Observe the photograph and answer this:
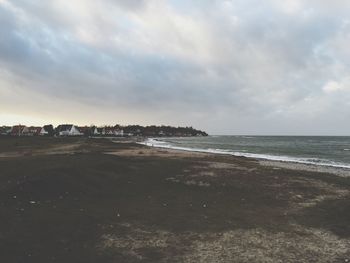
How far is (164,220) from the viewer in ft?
49.9

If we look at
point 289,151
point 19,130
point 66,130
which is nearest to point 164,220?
point 289,151

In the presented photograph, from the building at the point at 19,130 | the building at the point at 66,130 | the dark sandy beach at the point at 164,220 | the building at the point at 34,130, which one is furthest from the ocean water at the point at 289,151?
the building at the point at 34,130

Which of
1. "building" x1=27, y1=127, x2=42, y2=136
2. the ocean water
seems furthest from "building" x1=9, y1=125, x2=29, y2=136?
the ocean water

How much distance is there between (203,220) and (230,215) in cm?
155

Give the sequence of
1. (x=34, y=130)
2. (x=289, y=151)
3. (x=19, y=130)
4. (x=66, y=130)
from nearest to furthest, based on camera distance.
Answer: (x=289, y=151) < (x=19, y=130) < (x=34, y=130) < (x=66, y=130)

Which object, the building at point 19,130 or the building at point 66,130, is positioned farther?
the building at point 66,130

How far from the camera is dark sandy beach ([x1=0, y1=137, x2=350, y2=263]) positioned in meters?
11.5

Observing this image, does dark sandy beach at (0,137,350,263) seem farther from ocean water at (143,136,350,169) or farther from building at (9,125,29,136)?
building at (9,125,29,136)

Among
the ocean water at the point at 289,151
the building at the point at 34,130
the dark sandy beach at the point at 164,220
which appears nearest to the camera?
the dark sandy beach at the point at 164,220

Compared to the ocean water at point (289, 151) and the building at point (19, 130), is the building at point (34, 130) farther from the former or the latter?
the ocean water at point (289, 151)

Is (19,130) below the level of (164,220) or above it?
above

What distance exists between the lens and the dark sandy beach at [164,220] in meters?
11.5

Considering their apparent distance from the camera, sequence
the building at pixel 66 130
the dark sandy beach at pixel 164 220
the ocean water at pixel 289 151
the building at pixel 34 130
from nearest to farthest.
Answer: the dark sandy beach at pixel 164 220 < the ocean water at pixel 289 151 < the building at pixel 34 130 < the building at pixel 66 130

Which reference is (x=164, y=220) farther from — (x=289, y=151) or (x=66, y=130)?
(x=66, y=130)
